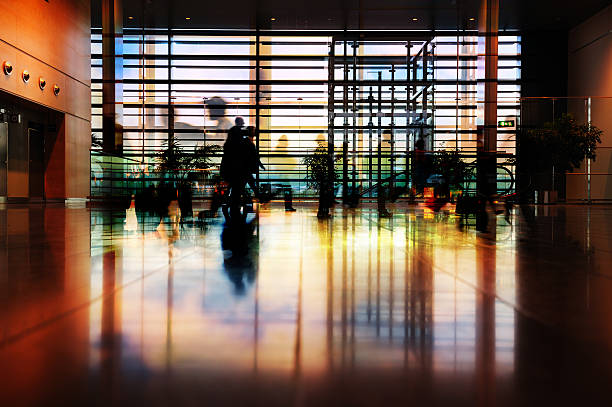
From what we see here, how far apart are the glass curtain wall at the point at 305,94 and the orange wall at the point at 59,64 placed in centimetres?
93

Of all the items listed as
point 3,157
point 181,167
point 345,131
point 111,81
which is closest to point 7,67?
point 3,157

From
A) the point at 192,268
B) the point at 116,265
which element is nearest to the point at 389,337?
the point at 192,268

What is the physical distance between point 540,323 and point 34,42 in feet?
59.0

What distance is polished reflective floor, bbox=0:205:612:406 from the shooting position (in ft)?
4.81

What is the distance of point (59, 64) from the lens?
725 inches

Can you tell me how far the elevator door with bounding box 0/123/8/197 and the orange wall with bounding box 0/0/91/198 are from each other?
4.78 ft

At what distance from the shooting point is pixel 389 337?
2045 mm

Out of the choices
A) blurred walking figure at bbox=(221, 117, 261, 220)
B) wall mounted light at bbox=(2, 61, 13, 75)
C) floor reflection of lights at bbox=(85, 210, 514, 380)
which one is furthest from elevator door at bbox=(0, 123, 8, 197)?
floor reflection of lights at bbox=(85, 210, 514, 380)

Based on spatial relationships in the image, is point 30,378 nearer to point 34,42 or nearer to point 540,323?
point 540,323

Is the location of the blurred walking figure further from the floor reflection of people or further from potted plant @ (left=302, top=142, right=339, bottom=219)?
potted plant @ (left=302, top=142, right=339, bottom=219)

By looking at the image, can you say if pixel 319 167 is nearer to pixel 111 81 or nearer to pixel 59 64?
pixel 111 81

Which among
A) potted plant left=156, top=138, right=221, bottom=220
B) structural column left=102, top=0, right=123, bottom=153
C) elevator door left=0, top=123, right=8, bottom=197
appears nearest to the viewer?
potted plant left=156, top=138, right=221, bottom=220

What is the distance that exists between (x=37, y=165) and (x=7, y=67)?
14.7 ft

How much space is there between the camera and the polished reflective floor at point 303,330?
1.47 m
